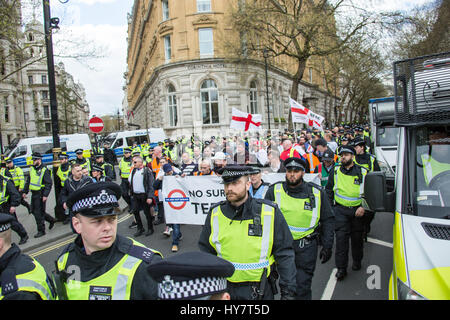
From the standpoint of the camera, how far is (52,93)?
953 centimetres

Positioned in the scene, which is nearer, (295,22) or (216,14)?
(295,22)

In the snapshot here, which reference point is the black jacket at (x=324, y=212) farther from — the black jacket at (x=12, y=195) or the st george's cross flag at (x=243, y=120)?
the st george's cross flag at (x=243, y=120)

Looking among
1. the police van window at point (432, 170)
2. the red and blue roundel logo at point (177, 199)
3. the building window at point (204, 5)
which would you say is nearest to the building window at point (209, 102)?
the building window at point (204, 5)

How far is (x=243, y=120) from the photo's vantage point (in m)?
12.9

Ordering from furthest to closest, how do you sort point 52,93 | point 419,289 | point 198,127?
point 198,127 → point 52,93 → point 419,289

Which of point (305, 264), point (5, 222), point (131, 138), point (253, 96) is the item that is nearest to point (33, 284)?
point (5, 222)

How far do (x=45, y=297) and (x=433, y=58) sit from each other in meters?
4.00

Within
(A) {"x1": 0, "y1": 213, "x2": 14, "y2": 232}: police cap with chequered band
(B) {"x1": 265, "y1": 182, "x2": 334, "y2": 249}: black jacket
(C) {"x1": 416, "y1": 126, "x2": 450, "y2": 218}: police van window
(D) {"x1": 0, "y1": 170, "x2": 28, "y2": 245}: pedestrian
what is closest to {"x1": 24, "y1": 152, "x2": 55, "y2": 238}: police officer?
(D) {"x1": 0, "y1": 170, "x2": 28, "y2": 245}: pedestrian

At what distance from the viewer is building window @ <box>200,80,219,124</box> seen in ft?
103

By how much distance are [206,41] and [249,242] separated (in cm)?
3102

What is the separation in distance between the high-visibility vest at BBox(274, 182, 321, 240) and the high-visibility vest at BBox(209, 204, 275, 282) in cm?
107

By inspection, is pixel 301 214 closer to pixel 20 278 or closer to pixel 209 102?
pixel 20 278

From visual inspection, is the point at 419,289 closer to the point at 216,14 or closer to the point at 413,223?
the point at 413,223
